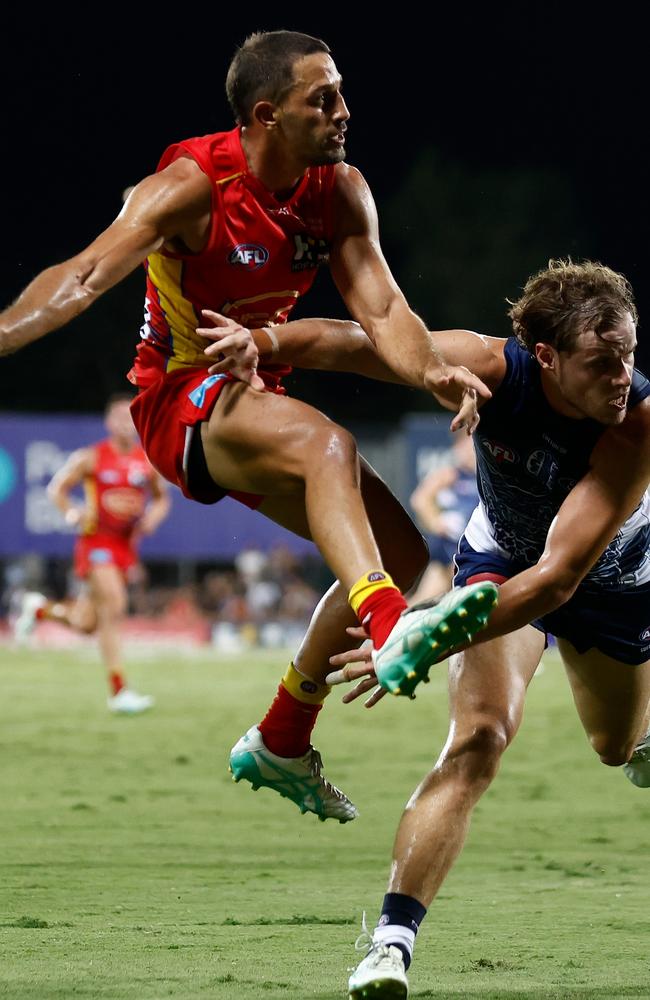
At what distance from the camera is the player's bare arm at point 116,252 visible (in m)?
4.70

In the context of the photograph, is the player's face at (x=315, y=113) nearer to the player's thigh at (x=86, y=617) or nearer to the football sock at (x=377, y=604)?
the football sock at (x=377, y=604)

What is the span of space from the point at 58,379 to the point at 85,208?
10.2m

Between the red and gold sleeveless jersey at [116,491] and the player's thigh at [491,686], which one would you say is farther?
the red and gold sleeveless jersey at [116,491]

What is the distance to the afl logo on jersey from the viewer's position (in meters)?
5.38

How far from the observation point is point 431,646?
438 centimetres

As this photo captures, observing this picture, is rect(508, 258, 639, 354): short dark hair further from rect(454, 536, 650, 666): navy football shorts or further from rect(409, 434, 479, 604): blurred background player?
rect(409, 434, 479, 604): blurred background player

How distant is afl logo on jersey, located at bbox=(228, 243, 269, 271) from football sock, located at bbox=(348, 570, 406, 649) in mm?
1302

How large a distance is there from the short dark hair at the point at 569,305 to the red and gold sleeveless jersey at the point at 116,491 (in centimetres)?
968

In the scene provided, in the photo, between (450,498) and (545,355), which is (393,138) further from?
(545,355)

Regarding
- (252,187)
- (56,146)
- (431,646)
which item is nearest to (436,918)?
(431,646)

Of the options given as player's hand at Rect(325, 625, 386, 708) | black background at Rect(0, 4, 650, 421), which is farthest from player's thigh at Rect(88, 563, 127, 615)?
black background at Rect(0, 4, 650, 421)

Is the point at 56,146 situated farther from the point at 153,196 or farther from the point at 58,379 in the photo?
the point at 153,196

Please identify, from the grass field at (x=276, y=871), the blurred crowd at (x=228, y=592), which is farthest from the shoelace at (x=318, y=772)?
the blurred crowd at (x=228, y=592)

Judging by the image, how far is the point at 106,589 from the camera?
14.0m
